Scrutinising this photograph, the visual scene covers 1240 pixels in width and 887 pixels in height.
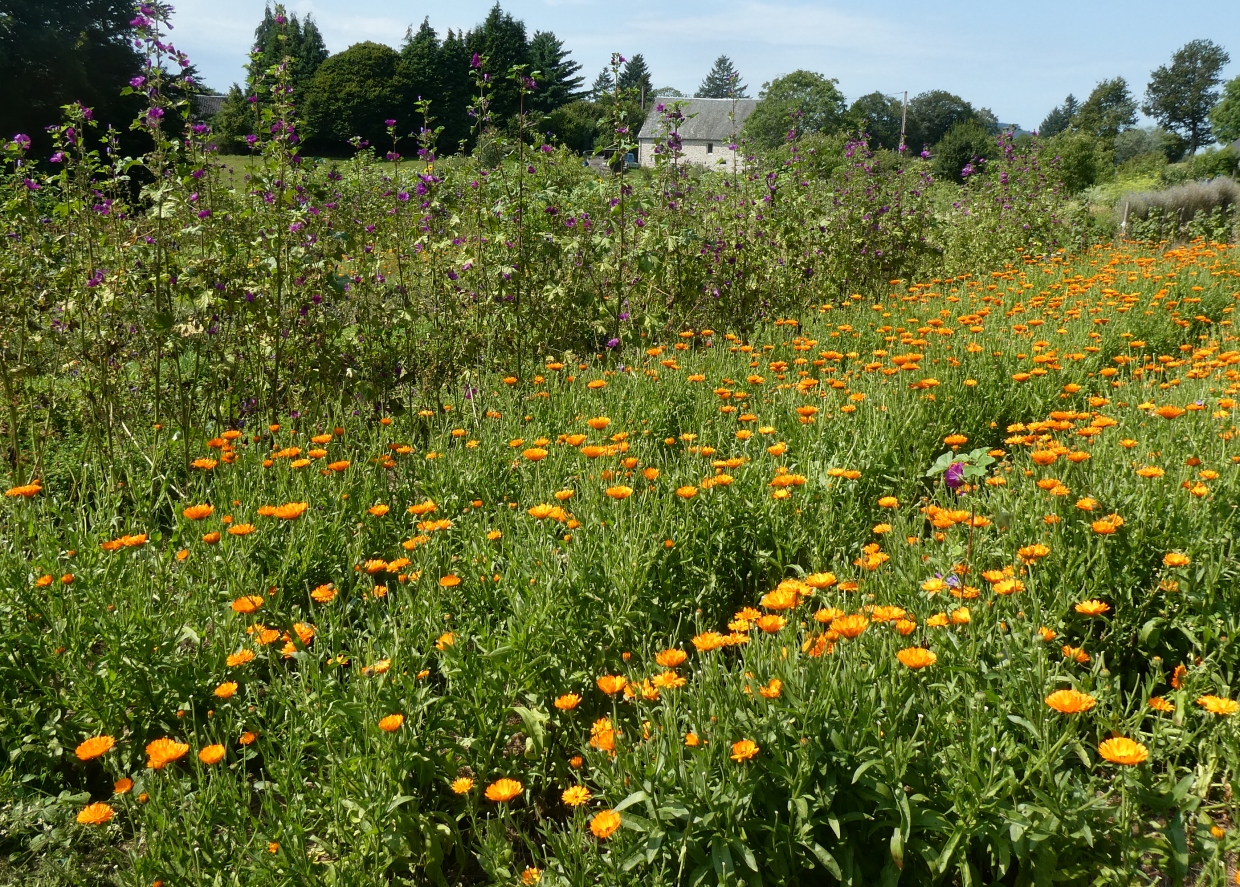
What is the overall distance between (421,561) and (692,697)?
1.00 metres

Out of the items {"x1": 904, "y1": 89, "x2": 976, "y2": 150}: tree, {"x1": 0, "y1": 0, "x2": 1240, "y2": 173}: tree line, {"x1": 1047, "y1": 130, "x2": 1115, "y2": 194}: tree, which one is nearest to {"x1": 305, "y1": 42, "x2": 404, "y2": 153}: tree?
{"x1": 0, "y1": 0, "x2": 1240, "y2": 173}: tree line

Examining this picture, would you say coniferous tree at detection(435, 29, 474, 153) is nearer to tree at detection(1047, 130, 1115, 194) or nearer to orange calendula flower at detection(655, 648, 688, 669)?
tree at detection(1047, 130, 1115, 194)

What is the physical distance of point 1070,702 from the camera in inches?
59.9

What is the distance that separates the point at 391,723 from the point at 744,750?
727mm

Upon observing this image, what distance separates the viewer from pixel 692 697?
1731mm

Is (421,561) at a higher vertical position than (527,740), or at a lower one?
higher

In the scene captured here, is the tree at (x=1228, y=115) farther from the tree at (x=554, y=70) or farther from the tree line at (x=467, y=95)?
the tree at (x=554, y=70)

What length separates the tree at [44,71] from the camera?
24.5m

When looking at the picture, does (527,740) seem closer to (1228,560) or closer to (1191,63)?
(1228,560)

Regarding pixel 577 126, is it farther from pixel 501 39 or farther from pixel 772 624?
pixel 772 624

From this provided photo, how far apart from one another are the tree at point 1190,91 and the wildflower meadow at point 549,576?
9938 centimetres

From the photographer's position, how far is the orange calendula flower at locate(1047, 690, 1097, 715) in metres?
1.51

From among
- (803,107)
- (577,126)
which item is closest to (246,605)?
(577,126)

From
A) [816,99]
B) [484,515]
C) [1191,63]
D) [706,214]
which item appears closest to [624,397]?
[484,515]
